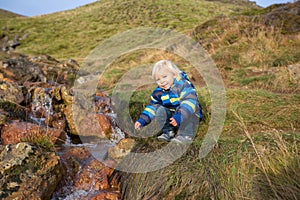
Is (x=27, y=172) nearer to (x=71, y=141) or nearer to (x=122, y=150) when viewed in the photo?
(x=122, y=150)

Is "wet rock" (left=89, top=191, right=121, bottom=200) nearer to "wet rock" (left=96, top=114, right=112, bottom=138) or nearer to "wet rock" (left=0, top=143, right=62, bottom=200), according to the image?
"wet rock" (left=0, top=143, right=62, bottom=200)

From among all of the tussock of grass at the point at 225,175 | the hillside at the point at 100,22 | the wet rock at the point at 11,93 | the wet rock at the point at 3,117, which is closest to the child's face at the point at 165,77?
the tussock of grass at the point at 225,175

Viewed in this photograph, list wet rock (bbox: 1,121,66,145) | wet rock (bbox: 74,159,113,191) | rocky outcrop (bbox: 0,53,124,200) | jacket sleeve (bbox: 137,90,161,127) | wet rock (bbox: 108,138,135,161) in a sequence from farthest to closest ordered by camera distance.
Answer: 1. wet rock (bbox: 1,121,66,145)
2. jacket sleeve (bbox: 137,90,161,127)
3. wet rock (bbox: 108,138,135,161)
4. wet rock (bbox: 74,159,113,191)
5. rocky outcrop (bbox: 0,53,124,200)

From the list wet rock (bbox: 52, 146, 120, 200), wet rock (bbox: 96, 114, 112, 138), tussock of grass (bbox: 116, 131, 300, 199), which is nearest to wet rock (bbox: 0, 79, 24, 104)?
wet rock (bbox: 96, 114, 112, 138)

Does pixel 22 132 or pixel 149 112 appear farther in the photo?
pixel 22 132

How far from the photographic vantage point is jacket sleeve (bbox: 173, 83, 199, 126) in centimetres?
292

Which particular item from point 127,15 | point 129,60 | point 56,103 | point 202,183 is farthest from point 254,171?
point 127,15

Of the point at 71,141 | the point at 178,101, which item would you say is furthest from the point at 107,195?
the point at 71,141

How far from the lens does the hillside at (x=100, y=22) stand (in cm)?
2867

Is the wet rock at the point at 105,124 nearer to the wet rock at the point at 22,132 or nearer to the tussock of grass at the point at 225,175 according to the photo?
the wet rock at the point at 22,132

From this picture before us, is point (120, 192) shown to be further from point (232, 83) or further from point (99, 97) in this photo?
point (232, 83)

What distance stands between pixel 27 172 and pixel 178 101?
189 cm

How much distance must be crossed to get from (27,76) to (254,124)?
23.9 feet

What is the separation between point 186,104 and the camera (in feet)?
9.87
